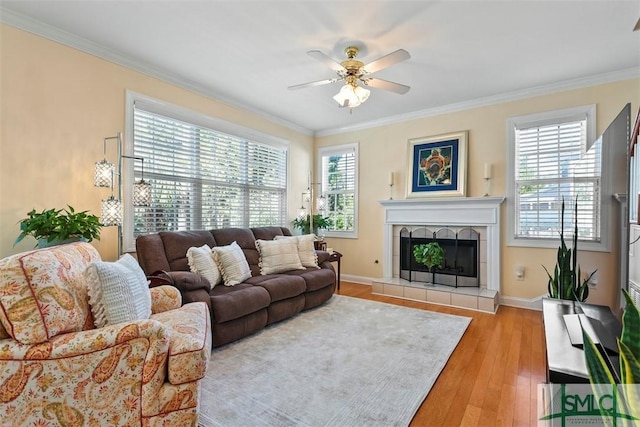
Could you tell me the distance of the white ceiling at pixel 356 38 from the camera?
7.59 feet

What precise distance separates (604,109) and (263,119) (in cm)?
421

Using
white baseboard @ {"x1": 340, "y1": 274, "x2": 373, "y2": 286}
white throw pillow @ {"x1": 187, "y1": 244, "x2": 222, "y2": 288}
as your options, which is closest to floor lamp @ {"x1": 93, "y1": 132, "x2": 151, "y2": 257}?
white throw pillow @ {"x1": 187, "y1": 244, "x2": 222, "y2": 288}

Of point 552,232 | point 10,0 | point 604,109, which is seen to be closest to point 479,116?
point 604,109

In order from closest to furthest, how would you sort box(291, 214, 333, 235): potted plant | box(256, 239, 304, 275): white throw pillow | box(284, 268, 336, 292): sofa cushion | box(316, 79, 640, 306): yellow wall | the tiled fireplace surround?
1. box(316, 79, 640, 306): yellow wall
2. box(284, 268, 336, 292): sofa cushion
3. box(256, 239, 304, 275): white throw pillow
4. the tiled fireplace surround
5. box(291, 214, 333, 235): potted plant

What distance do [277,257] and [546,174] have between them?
339cm

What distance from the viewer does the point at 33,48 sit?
2.53 meters

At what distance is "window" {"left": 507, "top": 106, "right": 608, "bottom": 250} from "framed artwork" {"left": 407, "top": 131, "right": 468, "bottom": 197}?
0.58 m

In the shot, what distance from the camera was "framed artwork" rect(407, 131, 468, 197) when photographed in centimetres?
427

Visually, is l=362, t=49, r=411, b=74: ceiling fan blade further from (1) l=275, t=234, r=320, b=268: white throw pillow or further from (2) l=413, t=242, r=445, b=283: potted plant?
(2) l=413, t=242, r=445, b=283: potted plant

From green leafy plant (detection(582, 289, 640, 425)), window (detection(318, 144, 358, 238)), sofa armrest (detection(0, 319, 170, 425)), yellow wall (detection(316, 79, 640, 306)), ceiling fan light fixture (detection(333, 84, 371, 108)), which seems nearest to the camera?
green leafy plant (detection(582, 289, 640, 425))

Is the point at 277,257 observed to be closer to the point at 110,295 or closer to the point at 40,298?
the point at 110,295

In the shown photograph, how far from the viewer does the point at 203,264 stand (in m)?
2.96

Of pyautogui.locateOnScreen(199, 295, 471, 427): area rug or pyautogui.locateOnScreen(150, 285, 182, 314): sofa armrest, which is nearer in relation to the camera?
pyautogui.locateOnScreen(199, 295, 471, 427): area rug

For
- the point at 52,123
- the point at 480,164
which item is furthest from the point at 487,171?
the point at 52,123
